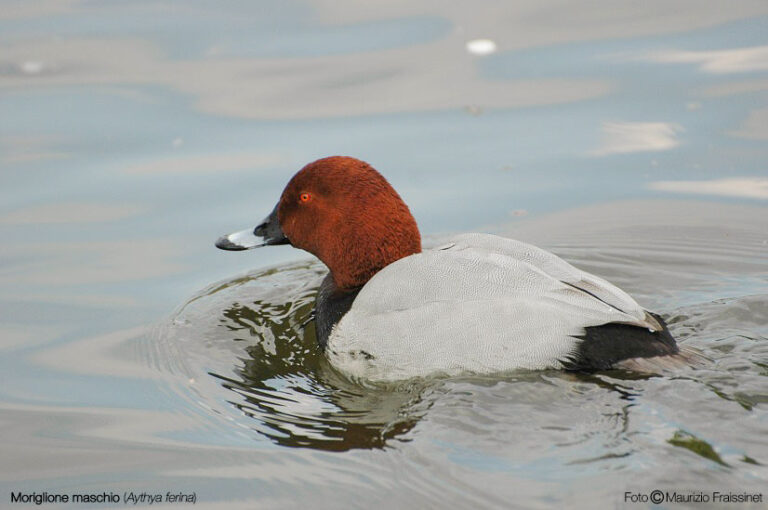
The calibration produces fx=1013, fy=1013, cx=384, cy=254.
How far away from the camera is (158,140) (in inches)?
288

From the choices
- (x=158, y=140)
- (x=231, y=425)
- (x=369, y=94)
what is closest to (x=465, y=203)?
(x=369, y=94)

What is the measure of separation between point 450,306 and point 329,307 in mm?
850

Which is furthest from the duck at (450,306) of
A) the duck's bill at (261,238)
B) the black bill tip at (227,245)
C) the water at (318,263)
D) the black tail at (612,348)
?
the black bill tip at (227,245)

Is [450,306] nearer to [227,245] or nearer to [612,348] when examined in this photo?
[612,348]

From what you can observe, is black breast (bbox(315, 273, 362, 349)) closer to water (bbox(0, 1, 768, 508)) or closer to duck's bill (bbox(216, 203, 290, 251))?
water (bbox(0, 1, 768, 508))

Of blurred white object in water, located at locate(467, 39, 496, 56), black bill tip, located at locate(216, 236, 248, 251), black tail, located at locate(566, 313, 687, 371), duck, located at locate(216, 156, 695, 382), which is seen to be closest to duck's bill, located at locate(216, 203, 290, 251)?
black bill tip, located at locate(216, 236, 248, 251)

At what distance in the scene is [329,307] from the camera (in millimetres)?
4977

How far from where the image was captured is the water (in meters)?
3.83

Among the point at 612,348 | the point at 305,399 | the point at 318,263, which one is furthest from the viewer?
the point at 318,263

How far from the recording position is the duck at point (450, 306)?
13.8ft

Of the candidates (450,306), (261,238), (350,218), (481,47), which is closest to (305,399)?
(450,306)

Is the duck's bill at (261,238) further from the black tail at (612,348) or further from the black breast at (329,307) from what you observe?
the black tail at (612,348)

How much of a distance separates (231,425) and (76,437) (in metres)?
0.66

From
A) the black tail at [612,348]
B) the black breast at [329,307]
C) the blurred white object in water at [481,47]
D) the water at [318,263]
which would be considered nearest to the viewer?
the water at [318,263]
